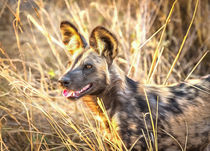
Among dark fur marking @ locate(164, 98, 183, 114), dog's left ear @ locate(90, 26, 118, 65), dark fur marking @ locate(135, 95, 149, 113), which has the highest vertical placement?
dog's left ear @ locate(90, 26, 118, 65)

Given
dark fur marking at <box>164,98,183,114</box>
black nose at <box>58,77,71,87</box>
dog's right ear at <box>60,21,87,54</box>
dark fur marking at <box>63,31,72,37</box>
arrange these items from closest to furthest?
black nose at <box>58,77,71,87</box> → dark fur marking at <box>164,98,183,114</box> → dog's right ear at <box>60,21,87,54</box> → dark fur marking at <box>63,31,72,37</box>

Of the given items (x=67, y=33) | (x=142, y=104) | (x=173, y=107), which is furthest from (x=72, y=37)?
(x=173, y=107)

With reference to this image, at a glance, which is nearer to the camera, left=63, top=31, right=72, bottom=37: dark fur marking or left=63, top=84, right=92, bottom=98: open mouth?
left=63, top=84, right=92, bottom=98: open mouth

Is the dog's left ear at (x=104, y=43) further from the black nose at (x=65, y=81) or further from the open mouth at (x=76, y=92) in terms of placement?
the black nose at (x=65, y=81)

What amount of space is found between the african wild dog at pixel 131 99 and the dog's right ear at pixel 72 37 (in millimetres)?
14

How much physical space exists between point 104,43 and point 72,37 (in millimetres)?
486

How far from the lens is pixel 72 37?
320 cm

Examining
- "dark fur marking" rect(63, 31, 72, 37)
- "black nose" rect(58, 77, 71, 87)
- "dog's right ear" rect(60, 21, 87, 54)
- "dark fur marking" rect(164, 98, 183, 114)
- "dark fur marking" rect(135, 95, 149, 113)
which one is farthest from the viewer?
"dark fur marking" rect(63, 31, 72, 37)

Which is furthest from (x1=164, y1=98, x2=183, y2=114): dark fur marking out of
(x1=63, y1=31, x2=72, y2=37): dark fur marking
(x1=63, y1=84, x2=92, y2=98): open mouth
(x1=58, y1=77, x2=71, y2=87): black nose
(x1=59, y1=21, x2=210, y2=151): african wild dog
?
(x1=63, y1=31, x2=72, y2=37): dark fur marking

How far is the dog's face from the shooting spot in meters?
2.76

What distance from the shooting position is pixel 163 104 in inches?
117

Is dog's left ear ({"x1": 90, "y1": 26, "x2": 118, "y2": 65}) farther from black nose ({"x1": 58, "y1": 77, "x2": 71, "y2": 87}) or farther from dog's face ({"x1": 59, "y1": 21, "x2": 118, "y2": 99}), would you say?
black nose ({"x1": 58, "y1": 77, "x2": 71, "y2": 87})

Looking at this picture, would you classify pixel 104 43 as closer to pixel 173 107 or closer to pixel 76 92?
pixel 76 92

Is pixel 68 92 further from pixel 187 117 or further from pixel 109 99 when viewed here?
pixel 187 117
